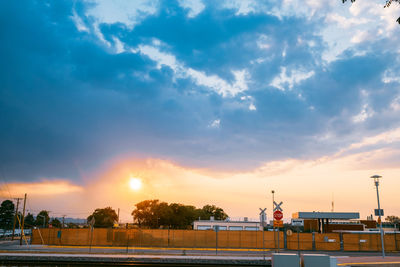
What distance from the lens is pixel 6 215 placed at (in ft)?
409

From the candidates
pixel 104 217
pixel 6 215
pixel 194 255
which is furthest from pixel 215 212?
pixel 194 255

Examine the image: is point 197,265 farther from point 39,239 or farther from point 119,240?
point 39,239

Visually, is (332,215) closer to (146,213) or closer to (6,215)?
(146,213)

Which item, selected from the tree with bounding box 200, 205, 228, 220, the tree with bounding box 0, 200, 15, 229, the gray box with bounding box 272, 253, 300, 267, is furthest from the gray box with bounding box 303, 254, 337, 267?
the tree with bounding box 200, 205, 228, 220

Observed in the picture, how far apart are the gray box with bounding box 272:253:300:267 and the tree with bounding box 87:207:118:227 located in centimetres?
13054

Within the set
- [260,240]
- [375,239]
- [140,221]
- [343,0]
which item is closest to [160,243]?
[260,240]

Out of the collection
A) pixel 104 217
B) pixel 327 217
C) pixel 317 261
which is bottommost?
pixel 104 217

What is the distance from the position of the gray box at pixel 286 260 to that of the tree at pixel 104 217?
428ft

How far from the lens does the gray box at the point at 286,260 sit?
18734 millimetres

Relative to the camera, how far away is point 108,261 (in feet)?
93.2

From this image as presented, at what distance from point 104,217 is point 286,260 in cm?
14489

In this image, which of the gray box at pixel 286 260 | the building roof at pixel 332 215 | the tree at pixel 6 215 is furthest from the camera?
the tree at pixel 6 215

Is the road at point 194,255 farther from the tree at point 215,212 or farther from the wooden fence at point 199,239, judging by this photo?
the tree at point 215,212

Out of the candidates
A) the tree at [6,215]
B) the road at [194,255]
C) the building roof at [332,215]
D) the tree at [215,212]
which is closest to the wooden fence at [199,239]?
the road at [194,255]
